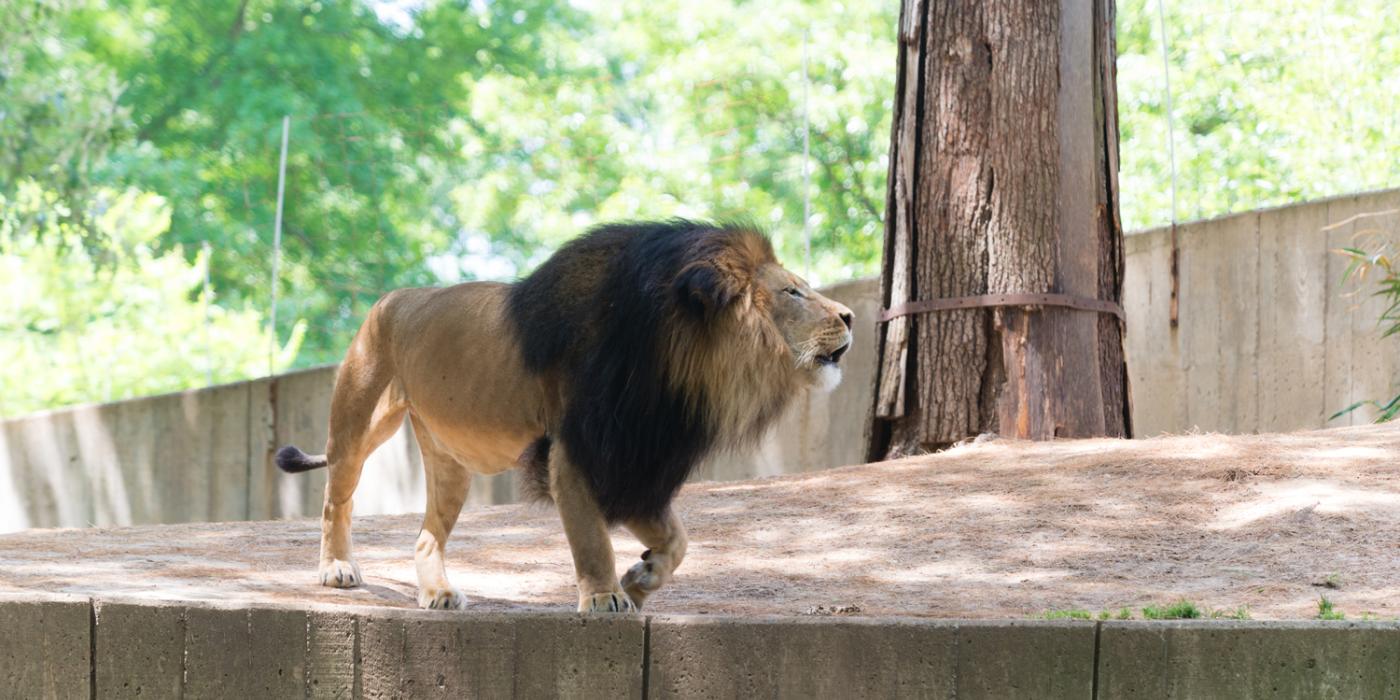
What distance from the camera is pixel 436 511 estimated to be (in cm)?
569

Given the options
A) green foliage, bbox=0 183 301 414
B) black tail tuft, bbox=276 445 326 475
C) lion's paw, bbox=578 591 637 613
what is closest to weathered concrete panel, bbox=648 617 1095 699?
lion's paw, bbox=578 591 637 613

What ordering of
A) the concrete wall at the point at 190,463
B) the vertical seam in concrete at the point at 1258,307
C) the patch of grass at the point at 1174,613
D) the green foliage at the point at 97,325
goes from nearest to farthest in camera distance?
the patch of grass at the point at 1174,613 < the vertical seam in concrete at the point at 1258,307 < the concrete wall at the point at 190,463 < the green foliage at the point at 97,325

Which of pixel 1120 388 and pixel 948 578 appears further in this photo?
pixel 1120 388

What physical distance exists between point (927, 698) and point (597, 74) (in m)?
21.7

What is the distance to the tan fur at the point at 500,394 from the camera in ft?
15.2

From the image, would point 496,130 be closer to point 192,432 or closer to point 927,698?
point 192,432

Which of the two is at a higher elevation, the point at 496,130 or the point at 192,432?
the point at 496,130

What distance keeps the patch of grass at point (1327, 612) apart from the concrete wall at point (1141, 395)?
4056 millimetres

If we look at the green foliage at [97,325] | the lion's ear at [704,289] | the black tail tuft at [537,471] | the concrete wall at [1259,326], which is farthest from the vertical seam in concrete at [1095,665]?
the green foliage at [97,325]

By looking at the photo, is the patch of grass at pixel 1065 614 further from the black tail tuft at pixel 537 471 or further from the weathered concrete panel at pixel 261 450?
the weathered concrete panel at pixel 261 450

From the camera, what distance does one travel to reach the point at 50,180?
21.5 m

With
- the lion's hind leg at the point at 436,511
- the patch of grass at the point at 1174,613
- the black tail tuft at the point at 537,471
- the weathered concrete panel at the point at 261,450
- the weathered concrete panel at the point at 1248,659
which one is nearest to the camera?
the weathered concrete panel at the point at 1248,659

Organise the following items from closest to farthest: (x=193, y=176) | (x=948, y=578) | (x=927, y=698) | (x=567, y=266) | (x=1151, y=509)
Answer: (x=927, y=698) → (x=567, y=266) → (x=948, y=578) → (x=1151, y=509) → (x=193, y=176)

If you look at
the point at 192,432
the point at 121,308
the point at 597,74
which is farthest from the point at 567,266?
the point at 597,74
